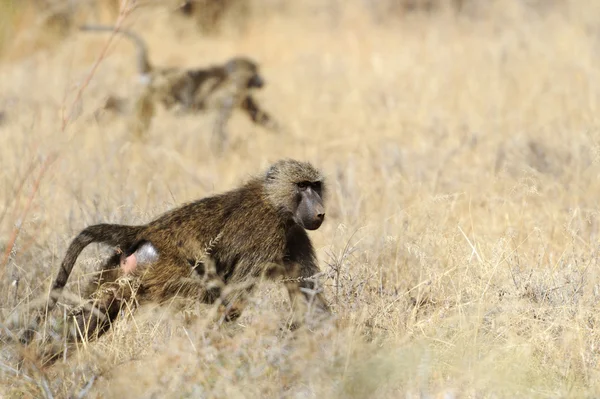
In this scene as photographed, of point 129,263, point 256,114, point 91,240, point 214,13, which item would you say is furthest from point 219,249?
point 214,13

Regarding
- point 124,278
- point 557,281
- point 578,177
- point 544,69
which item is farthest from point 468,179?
point 544,69

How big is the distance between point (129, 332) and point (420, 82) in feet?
21.5

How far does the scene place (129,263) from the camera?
153 inches

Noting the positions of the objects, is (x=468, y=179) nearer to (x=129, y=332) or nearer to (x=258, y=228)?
(x=258, y=228)

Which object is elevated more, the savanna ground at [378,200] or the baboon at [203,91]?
the baboon at [203,91]

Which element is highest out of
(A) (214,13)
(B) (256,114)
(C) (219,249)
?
(A) (214,13)

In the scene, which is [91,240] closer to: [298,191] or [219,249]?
[219,249]

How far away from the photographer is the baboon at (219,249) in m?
3.78

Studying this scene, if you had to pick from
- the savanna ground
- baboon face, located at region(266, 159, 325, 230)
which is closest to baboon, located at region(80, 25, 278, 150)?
the savanna ground

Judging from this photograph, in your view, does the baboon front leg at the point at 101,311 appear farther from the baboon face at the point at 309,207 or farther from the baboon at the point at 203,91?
the baboon at the point at 203,91

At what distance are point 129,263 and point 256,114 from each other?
4946 mm

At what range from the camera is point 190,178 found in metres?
6.74

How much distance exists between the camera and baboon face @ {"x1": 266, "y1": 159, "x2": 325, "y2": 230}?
13.2 ft

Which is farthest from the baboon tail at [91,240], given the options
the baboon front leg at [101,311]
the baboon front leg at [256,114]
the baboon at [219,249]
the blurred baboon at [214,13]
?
the blurred baboon at [214,13]
